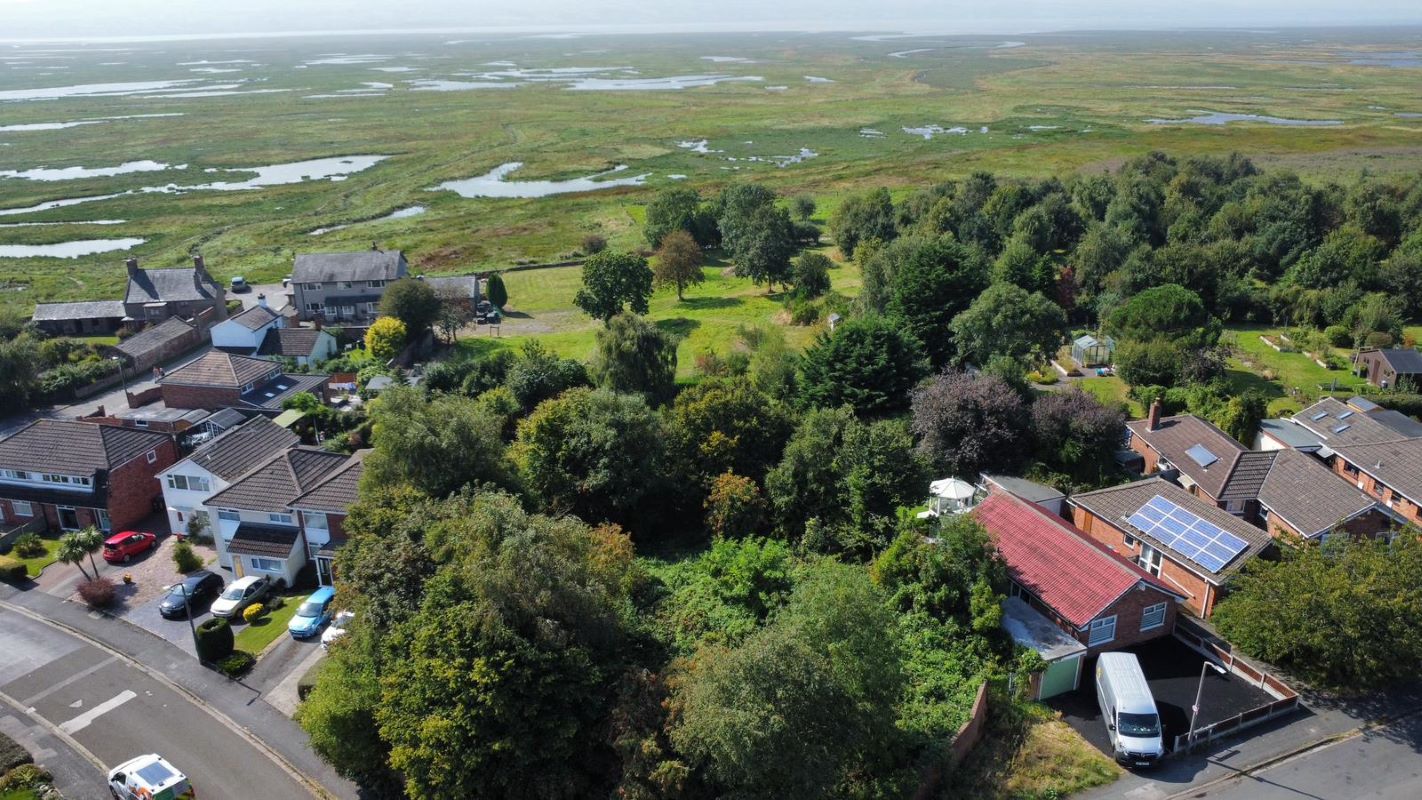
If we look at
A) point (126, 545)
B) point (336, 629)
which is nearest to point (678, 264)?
point (126, 545)

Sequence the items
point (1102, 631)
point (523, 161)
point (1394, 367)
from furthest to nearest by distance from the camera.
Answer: point (523, 161)
point (1394, 367)
point (1102, 631)

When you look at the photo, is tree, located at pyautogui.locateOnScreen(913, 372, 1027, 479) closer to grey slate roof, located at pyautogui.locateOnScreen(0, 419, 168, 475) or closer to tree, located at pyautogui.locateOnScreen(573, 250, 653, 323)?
tree, located at pyautogui.locateOnScreen(573, 250, 653, 323)

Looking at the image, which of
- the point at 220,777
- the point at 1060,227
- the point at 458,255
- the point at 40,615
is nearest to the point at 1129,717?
the point at 220,777

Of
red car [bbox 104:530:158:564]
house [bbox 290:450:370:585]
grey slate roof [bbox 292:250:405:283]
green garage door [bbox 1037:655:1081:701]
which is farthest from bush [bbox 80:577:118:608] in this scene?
grey slate roof [bbox 292:250:405:283]

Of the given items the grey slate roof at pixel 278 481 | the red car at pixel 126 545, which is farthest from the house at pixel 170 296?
the grey slate roof at pixel 278 481

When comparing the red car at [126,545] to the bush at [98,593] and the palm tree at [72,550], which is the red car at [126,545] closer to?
the palm tree at [72,550]

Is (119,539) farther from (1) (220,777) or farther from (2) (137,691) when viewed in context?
(1) (220,777)

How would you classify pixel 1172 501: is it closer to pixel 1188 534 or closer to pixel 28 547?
pixel 1188 534
